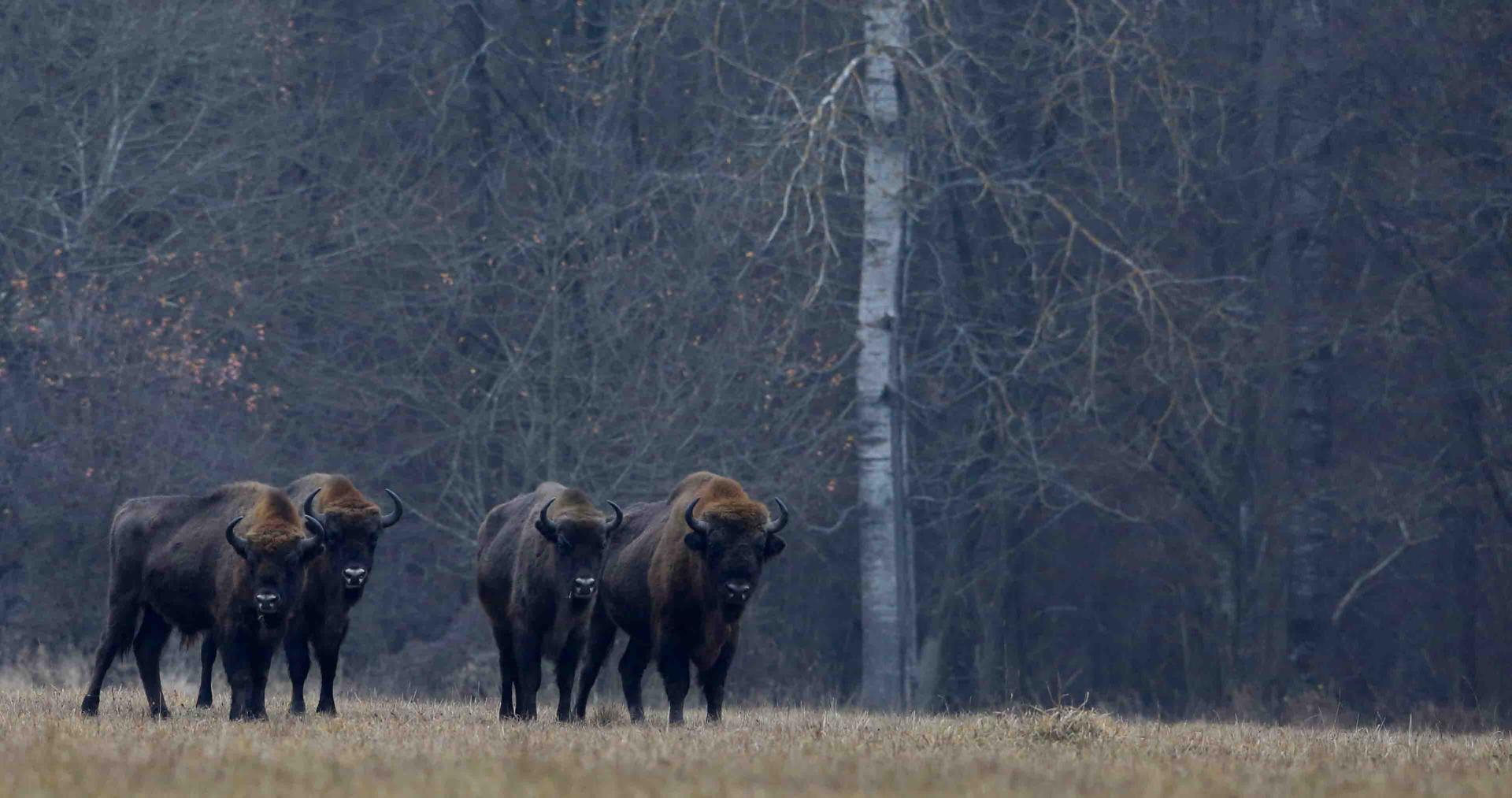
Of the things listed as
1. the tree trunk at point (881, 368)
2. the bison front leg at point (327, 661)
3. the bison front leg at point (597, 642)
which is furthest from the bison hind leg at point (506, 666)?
the tree trunk at point (881, 368)

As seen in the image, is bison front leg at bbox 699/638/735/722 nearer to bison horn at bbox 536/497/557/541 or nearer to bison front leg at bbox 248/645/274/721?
bison horn at bbox 536/497/557/541

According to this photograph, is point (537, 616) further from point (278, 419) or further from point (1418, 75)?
point (1418, 75)

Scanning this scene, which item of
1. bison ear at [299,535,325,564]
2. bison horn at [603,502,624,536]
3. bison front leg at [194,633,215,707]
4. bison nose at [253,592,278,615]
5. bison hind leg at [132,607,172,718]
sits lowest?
bison front leg at [194,633,215,707]

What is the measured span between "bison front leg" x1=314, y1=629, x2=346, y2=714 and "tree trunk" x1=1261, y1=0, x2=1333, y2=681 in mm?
17876

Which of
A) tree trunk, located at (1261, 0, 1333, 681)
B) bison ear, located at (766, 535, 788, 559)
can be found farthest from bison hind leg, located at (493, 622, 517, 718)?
tree trunk, located at (1261, 0, 1333, 681)

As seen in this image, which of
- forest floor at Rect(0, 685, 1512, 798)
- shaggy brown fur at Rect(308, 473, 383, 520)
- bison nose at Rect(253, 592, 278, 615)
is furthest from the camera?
shaggy brown fur at Rect(308, 473, 383, 520)

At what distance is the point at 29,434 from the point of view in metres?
24.8

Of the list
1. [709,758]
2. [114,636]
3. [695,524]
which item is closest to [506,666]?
[695,524]

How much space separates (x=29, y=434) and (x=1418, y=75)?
61.8ft

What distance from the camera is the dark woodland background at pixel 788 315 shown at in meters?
25.4

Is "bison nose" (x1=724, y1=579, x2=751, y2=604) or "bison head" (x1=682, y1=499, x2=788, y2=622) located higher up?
"bison head" (x1=682, y1=499, x2=788, y2=622)

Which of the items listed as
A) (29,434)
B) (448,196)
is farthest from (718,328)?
(29,434)

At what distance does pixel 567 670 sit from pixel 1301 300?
18.6m

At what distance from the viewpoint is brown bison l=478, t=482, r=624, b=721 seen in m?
13.5
